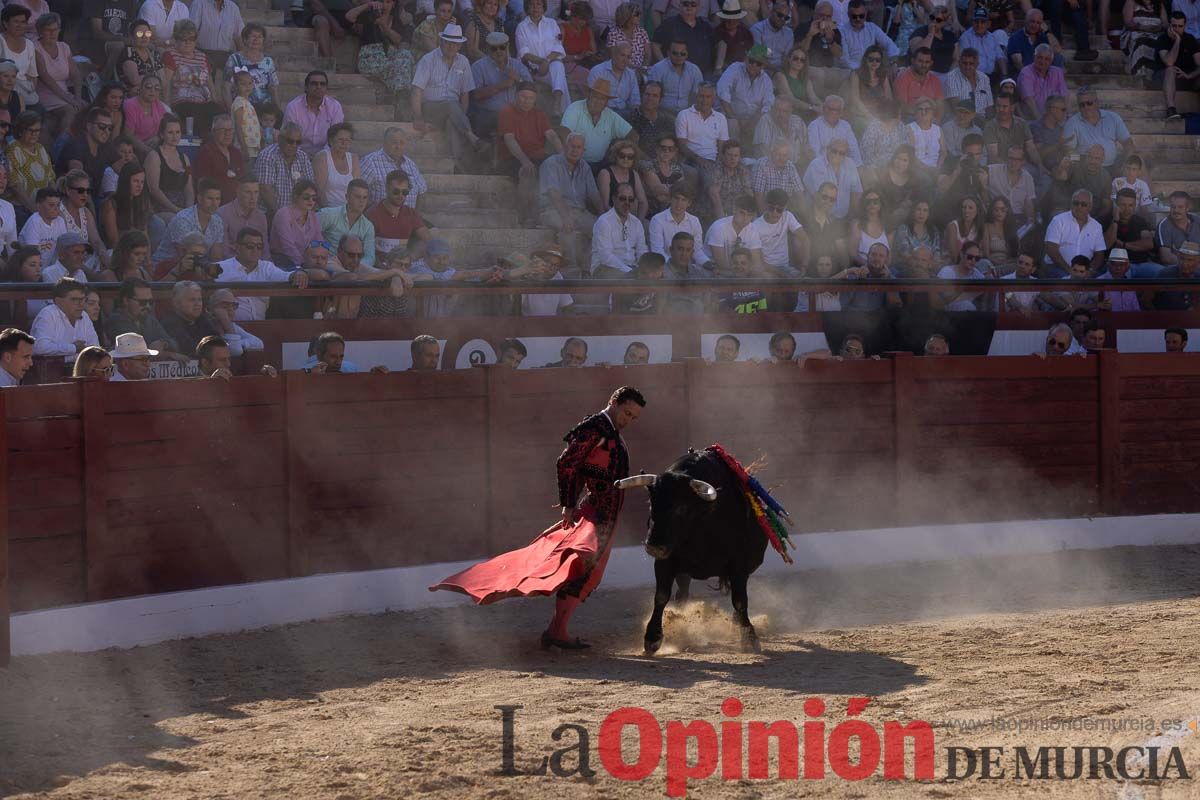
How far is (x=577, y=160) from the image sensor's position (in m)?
11.1

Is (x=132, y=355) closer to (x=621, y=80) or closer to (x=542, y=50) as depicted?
(x=542, y=50)

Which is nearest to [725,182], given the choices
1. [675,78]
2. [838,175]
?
[838,175]

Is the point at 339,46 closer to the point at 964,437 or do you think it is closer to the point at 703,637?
the point at 964,437

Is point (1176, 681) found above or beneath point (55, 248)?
beneath

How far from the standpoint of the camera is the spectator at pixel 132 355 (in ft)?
25.8

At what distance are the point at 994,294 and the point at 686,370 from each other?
10.0 ft

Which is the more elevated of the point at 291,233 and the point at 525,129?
the point at 525,129

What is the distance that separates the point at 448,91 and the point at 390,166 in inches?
40.6

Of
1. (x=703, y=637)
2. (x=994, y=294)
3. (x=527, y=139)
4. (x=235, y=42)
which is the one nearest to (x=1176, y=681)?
(x=703, y=637)

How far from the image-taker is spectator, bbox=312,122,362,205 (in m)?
10.4

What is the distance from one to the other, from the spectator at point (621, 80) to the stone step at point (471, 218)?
1.36 m

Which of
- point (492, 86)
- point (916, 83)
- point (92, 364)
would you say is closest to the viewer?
point (92, 364)

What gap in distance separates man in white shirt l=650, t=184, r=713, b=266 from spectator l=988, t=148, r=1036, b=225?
3007mm

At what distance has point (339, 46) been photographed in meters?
12.1
